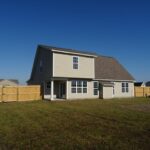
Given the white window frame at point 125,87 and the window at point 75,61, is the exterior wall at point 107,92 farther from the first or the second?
the window at point 75,61

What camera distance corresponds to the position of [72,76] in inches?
1071

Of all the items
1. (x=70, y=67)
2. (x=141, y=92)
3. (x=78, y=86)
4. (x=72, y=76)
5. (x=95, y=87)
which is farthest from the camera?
(x=141, y=92)

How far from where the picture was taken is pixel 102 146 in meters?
7.00

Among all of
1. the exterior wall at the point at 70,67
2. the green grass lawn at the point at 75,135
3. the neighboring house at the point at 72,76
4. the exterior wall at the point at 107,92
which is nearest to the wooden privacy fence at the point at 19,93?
the neighboring house at the point at 72,76

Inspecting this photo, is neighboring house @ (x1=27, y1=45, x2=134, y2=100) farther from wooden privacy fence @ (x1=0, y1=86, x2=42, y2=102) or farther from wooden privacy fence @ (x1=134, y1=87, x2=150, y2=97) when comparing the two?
wooden privacy fence @ (x1=134, y1=87, x2=150, y2=97)

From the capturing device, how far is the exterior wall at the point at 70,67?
25.8m

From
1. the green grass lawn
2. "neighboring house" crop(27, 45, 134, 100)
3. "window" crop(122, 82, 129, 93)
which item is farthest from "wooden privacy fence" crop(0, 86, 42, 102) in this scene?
the green grass lawn

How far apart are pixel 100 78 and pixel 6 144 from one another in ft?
80.0

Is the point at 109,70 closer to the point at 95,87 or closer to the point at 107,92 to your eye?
the point at 107,92

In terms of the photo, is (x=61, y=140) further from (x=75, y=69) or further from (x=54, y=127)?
(x=75, y=69)

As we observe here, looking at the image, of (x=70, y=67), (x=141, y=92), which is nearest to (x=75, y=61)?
(x=70, y=67)

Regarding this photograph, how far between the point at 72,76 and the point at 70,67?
1181 millimetres

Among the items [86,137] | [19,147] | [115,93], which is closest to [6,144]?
[19,147]

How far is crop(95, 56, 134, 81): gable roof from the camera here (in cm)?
3192
